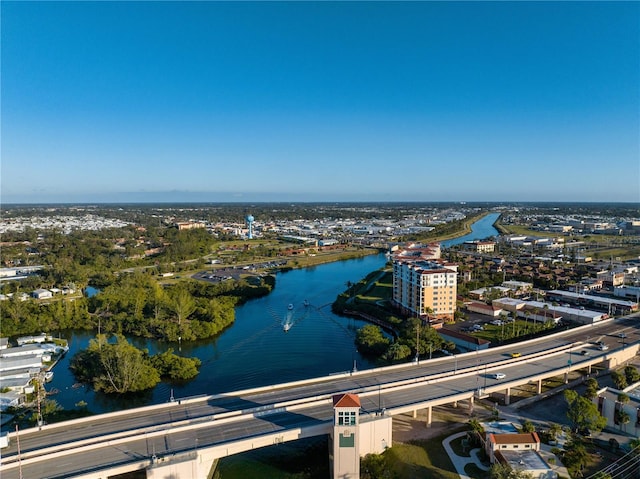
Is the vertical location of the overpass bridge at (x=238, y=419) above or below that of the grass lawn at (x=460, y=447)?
above

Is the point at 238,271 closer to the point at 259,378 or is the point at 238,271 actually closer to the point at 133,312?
the point at 133,312

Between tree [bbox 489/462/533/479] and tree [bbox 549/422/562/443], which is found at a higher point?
tree [bbox 489/462/533/479]

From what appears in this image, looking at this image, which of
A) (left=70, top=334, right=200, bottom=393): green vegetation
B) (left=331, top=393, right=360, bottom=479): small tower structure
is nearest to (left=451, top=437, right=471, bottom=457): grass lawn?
(left=331, top=393, right=360, bottom=479): small tower structure

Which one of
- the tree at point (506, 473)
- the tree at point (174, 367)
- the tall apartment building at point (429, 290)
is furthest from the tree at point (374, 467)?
the tall apartment building at point (429, 290)

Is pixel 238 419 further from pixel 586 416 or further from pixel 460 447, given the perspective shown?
pixel 586 416

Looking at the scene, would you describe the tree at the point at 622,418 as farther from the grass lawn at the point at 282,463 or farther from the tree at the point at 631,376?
the grass lawn at the point at 282,463

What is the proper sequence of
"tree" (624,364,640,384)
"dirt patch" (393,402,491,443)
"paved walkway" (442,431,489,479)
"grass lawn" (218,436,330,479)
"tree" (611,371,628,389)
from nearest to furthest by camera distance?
"paved walkway" (442,431,489,479)
"grass lawn" (218,436,330,479)
"dirt patch" (393,402,491,443)
"tree" (611,371,628,389)
"tree" (624,364,640,384)

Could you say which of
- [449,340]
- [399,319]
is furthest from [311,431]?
[399,319]

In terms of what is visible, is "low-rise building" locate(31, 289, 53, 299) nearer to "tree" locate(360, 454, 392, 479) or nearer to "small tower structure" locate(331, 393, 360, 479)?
"small tower structure" locate(331, 393, 360, 479)
